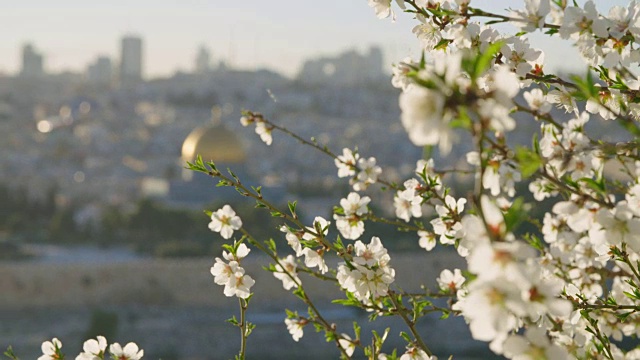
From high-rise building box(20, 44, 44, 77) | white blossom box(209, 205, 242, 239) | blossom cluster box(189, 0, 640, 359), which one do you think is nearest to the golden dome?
blossom cluster box(189, 0, 640, 359)

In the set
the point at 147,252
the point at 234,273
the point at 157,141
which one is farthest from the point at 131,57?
the point at 234,273

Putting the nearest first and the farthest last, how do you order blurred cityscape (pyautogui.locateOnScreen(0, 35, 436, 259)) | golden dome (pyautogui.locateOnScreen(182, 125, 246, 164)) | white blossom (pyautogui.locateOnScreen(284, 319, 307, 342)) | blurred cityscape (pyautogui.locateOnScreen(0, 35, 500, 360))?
white blossom (pyautogui.locateOnScreen(284, 319, 307, 342)), blurred cityscape (pyautogui.locateOnScreen(0, 35, 500, 360)), blurred cityscape (pyautogui.locateOnScreen(0, 35, 436, 259)), golden dome (pyautogui.locateOnScreen(182, 125, 246, 164))

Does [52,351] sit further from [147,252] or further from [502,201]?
[147,252]

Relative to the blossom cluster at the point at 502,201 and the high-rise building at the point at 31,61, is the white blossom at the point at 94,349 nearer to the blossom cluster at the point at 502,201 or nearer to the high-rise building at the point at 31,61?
the blossom cluster at the point at 502,201

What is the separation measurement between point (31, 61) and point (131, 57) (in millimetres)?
9360

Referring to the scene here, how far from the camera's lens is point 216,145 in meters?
21.7

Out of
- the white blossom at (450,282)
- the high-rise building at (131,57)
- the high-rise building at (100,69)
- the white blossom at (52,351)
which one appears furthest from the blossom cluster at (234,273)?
the high-rise building at (100,69)

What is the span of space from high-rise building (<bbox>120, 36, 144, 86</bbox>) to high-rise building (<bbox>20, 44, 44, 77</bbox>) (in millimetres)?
7726

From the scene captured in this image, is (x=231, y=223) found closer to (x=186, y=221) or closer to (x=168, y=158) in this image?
(x=186, y=221)

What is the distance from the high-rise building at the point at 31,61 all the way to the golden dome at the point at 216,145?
63.7 m

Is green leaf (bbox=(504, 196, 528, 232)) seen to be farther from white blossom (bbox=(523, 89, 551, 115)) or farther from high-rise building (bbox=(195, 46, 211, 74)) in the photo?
high-rise building (bbox=(195, 46, 211, 74))

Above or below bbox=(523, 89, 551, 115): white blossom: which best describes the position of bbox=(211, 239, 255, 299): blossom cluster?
below

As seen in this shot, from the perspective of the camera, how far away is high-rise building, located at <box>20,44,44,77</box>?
271ft

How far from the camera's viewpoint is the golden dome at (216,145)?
850 inches
